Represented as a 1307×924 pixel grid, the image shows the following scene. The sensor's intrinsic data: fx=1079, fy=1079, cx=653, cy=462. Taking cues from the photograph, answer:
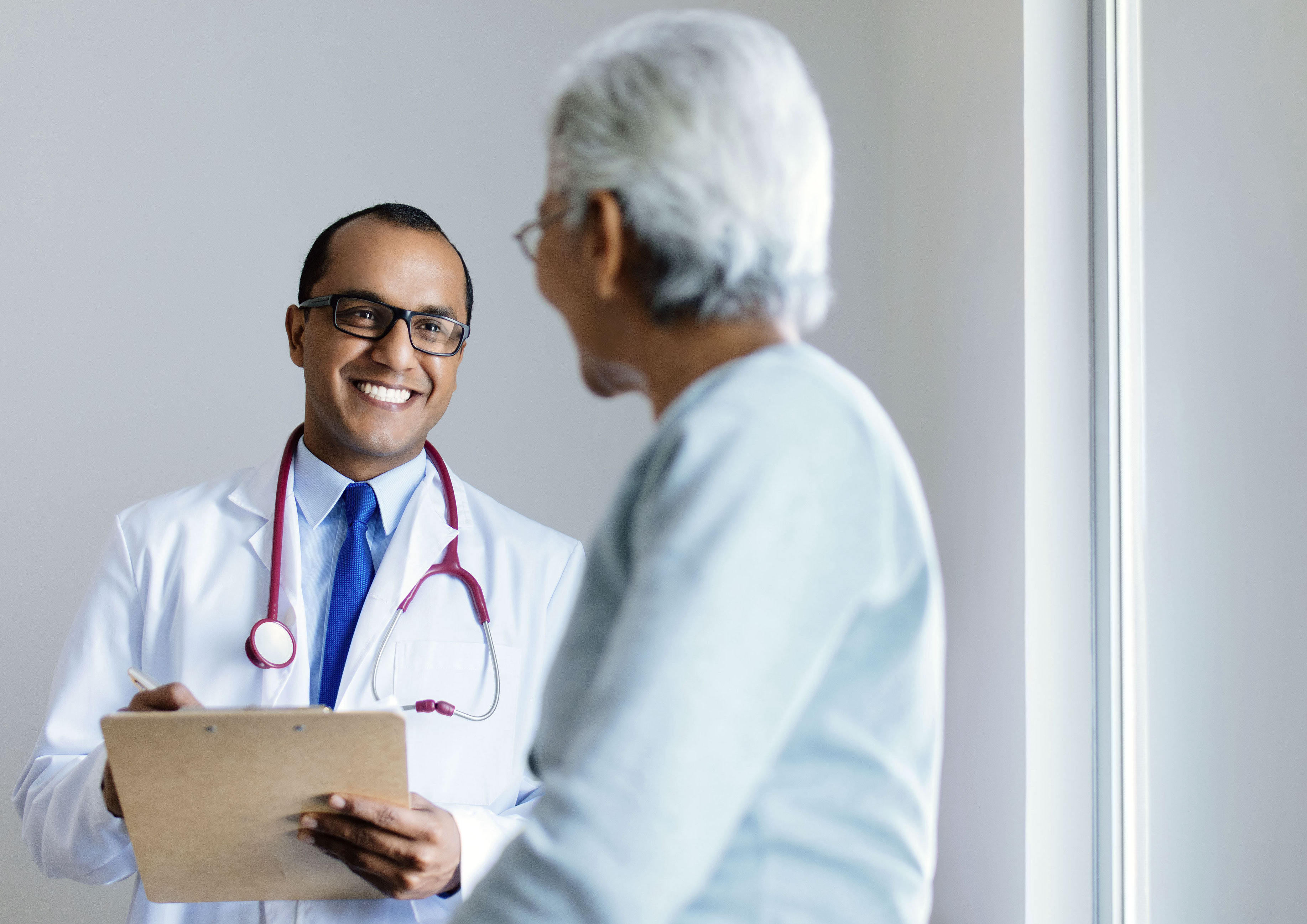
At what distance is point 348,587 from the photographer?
1519 millimetres

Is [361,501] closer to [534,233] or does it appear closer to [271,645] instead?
[271,645]

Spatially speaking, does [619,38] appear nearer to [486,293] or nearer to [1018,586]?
[1018,586]

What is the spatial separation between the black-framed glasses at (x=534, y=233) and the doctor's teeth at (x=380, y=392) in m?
0.82

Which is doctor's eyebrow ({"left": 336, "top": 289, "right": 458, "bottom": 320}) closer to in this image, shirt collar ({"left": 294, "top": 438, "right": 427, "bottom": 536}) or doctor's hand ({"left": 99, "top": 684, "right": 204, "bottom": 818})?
shirt collar ({"left": 294, "top": 438, "right": 427, "bottom": 536})

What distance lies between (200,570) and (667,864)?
122cm

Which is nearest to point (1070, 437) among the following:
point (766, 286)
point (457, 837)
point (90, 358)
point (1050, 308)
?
point (1050, 308)

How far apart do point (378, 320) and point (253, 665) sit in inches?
20.5

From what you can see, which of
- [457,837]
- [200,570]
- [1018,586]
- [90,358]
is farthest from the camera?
[90,358]

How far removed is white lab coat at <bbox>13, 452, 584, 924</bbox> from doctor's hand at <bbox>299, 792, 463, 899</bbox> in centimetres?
10

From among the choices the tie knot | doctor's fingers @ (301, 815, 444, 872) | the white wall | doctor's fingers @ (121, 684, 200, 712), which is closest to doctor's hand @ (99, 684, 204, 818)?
doctor's fingers @ (121, 684, 200, 712)

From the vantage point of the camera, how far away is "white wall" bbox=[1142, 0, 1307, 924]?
1240mm

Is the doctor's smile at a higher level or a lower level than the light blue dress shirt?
higher

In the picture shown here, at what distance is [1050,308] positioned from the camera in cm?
168

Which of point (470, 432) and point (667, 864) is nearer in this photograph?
point (667, 864)
